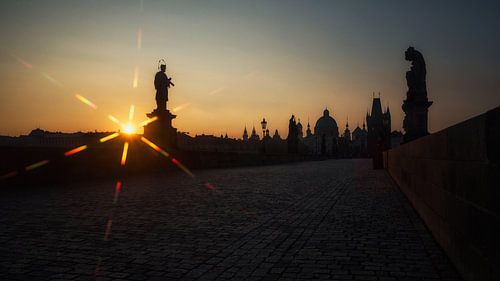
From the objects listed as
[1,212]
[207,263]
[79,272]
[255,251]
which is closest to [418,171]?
[255,251]

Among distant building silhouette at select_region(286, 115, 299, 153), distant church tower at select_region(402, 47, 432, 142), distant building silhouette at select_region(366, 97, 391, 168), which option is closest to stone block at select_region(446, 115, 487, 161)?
distant church tower at select_region(402, 47, 432, 142)

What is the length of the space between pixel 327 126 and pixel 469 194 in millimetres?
165677

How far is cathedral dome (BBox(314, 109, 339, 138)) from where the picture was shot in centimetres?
16512

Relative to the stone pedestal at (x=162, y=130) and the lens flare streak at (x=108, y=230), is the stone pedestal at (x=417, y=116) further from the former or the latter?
the lens flare streak at (x=108, y=230)

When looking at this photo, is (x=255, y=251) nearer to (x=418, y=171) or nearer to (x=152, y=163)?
(x=418, y=171)

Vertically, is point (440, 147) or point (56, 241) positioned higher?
point (440, 147)

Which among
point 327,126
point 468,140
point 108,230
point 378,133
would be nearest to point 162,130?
point 108,230

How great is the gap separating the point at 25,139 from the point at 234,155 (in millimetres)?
16062

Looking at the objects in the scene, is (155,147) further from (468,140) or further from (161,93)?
(468,140)

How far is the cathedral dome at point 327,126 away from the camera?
165 m

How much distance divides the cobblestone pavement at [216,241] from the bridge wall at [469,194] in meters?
0.32

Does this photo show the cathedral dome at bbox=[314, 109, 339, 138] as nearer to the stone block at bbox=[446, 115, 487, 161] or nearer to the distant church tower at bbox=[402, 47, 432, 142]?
the distant church tower at bbox=[402, 47, 432, 142]

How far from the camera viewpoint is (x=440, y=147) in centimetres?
494

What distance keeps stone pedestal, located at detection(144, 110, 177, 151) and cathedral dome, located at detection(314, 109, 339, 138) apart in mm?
144995
